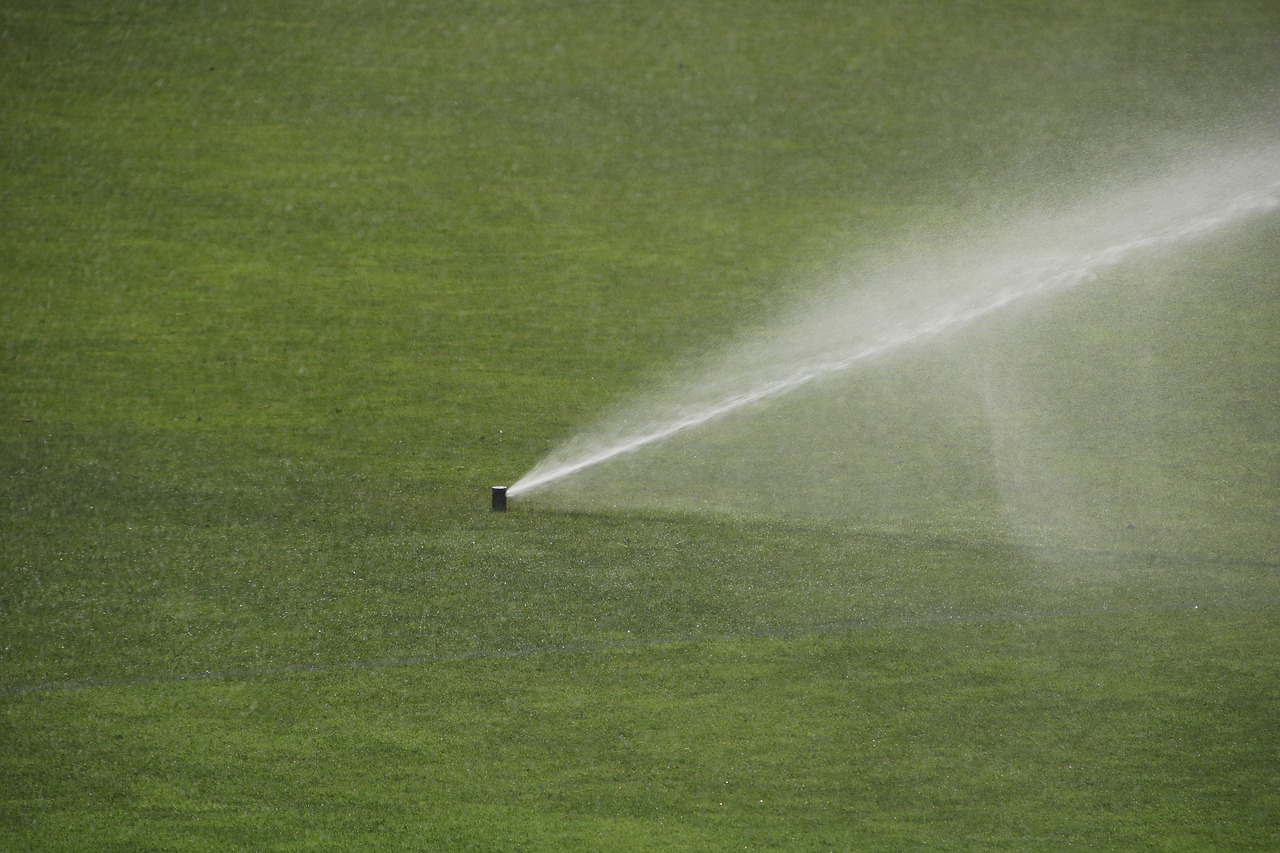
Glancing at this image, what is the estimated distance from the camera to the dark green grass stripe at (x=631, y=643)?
4031mm

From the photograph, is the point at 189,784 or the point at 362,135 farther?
the point at 362,135

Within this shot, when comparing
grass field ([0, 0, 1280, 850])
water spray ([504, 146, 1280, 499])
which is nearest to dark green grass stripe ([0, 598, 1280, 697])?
grass field ([0, 0, 1280, 850])

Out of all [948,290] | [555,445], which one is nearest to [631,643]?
[555,445]

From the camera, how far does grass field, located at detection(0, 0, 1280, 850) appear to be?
3.57 metres

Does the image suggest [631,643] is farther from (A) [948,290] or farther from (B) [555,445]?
(A) [948,290]

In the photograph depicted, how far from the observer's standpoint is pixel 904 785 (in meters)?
3.52


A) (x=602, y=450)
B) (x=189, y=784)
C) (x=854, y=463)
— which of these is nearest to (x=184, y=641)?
(x=189, y=784)

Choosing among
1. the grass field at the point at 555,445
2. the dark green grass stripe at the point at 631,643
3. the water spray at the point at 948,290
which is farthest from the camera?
the water spray at the point at 948,290

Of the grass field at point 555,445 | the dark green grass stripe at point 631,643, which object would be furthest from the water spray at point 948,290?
the dark green grass stripe at point 631,643

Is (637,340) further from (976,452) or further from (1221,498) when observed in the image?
(1221,498)

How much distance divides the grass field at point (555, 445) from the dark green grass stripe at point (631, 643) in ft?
0.07

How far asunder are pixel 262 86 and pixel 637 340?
4.21 meters

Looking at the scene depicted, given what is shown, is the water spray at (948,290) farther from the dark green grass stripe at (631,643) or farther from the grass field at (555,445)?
the dark green grass stripe at (631,643)

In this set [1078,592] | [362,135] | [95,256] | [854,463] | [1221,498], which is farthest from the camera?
[362,135]
